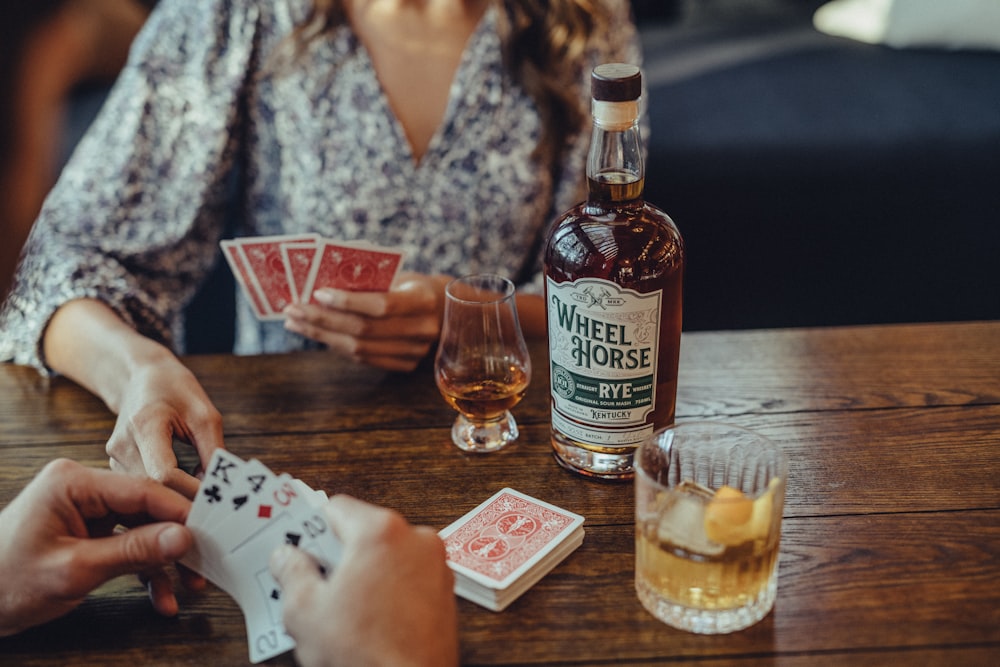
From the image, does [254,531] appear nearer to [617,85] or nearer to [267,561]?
[267,561]

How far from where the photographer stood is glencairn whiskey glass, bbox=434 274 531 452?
3.69ft

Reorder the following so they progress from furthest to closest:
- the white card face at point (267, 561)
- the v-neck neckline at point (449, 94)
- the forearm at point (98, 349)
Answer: the v-neck neckline at point (449, 94), the forearm at point (98, 349), the white card face at point (267, 561)

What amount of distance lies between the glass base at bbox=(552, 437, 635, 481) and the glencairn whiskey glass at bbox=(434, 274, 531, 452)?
4.0 inches

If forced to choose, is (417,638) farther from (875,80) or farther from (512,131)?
(875,80)

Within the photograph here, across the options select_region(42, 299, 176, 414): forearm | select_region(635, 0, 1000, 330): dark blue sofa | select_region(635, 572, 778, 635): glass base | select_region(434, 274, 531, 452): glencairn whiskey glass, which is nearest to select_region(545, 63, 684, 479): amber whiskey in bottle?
select_region(434, 274, 531, 452): glencairn whiskey glass

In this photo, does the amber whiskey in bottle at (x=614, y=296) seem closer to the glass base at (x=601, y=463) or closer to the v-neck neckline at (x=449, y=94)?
the glass base at (x=601, y=463)

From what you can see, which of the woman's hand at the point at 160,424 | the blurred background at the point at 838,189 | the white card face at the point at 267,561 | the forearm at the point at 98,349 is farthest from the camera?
the blurred background at the point at 838,189

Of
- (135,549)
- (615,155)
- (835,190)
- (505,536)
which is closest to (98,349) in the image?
(135,549)

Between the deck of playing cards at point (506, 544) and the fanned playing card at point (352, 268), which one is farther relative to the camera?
the fanned playing card at point (352, 268)

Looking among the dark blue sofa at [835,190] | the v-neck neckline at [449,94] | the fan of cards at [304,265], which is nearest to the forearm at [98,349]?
the fan of cards at [304,265]

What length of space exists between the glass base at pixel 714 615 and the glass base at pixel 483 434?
13.4 inches

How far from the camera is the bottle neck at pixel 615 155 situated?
94 centimetres

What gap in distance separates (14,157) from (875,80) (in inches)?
124

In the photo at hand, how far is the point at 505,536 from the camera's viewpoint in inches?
38.1
